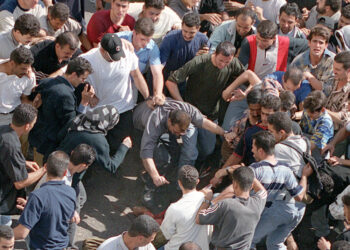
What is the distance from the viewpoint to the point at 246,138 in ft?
26.1

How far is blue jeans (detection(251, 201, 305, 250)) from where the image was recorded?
24.6 feet

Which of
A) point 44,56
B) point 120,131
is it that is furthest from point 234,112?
point 44,56

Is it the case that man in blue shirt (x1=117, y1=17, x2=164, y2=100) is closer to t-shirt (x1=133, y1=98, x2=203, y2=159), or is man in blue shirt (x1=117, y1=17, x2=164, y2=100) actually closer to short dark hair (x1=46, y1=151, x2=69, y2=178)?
t-shirt (x1=133, y1=98, x2=203, y2=159)

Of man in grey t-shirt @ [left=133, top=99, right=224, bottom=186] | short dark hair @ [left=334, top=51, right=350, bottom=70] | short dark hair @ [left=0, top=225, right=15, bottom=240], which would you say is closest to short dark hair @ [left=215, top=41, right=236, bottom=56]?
man in grey t-shirt @ [left=133, top=99, right=224, bottom=186]

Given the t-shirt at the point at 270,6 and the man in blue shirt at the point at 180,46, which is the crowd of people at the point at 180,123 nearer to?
the man in blue shirt at the point at 180,46

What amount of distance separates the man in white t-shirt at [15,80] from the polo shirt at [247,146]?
2.47m

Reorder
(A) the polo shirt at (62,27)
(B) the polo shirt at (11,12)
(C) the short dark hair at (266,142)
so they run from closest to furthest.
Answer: (C) the short dark hair at (266,142), (B) the polo shirt at (11,12), (A) the polo shirt at (62,27)

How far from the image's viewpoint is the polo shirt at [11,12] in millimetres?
8719

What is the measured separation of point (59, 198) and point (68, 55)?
7.49 feet

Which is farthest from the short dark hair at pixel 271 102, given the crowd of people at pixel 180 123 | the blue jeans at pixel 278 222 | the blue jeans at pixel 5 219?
the blue jeans at pixel 5 219

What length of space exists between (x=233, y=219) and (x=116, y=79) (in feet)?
8.55

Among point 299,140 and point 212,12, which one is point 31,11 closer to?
point 212,12

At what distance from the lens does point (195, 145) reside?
334 inches

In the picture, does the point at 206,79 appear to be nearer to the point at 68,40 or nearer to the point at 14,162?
the point at 68,40
